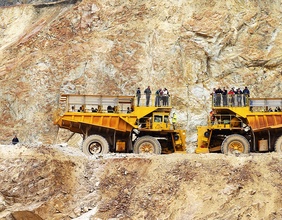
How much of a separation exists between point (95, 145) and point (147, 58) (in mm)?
14631

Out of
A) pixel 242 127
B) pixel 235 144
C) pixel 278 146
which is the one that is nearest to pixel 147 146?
pixel 235 144

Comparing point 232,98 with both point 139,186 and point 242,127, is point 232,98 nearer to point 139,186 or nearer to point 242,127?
point 242,127

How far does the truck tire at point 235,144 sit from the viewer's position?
23453 mm

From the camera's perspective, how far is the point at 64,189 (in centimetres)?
1906

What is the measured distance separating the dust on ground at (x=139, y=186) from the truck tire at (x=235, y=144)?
2.70 metres

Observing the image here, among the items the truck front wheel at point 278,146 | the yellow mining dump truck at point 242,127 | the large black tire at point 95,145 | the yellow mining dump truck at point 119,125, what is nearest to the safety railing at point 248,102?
the yellow mining dump truck at point 242,127

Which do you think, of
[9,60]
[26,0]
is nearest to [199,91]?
[9,60]

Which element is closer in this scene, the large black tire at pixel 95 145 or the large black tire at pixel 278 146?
the large black tire at pixel 278 146

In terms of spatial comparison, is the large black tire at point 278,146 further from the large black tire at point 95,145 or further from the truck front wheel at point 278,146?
the large black tire at point 95,145

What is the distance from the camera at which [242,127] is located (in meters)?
24.1

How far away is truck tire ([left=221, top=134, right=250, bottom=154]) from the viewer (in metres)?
23.5

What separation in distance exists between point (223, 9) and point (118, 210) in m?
23.9

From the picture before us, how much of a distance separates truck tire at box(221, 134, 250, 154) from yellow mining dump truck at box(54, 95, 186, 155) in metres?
2.35

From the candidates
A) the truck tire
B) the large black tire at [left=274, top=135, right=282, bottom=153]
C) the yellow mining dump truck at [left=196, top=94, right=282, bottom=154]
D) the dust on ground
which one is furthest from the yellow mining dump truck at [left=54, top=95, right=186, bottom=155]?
the large black tire at [left=274, top=135, right=282, bottom=153]
